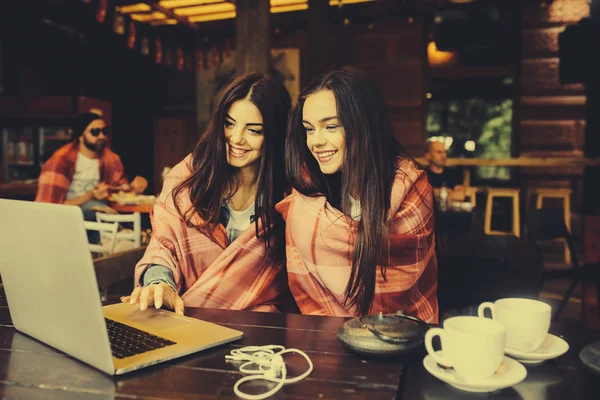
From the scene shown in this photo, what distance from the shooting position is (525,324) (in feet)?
3.39

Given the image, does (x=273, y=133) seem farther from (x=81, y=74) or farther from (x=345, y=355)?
(x=81, y=74)

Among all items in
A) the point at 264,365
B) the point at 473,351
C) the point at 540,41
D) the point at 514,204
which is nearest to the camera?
the point at 473,351

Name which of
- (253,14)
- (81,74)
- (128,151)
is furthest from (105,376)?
(128,151)

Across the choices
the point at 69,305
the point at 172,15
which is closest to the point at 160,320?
the point at 69,305

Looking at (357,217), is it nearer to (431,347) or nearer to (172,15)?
(431,347)

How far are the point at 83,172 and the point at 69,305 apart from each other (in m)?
3.87

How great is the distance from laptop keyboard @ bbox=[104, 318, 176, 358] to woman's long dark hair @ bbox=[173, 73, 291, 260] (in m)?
0.73

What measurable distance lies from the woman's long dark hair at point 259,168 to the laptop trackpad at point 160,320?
1.92 ft

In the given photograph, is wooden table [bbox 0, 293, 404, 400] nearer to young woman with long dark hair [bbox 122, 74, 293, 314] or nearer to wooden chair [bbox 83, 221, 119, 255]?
young woman with long dark hair [bbox 122, 74, 293, 314]

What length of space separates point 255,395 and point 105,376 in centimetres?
27

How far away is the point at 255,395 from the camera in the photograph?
90 cm

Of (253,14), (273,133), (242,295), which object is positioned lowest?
(242,295)

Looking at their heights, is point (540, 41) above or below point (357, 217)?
above

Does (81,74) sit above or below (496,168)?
above
